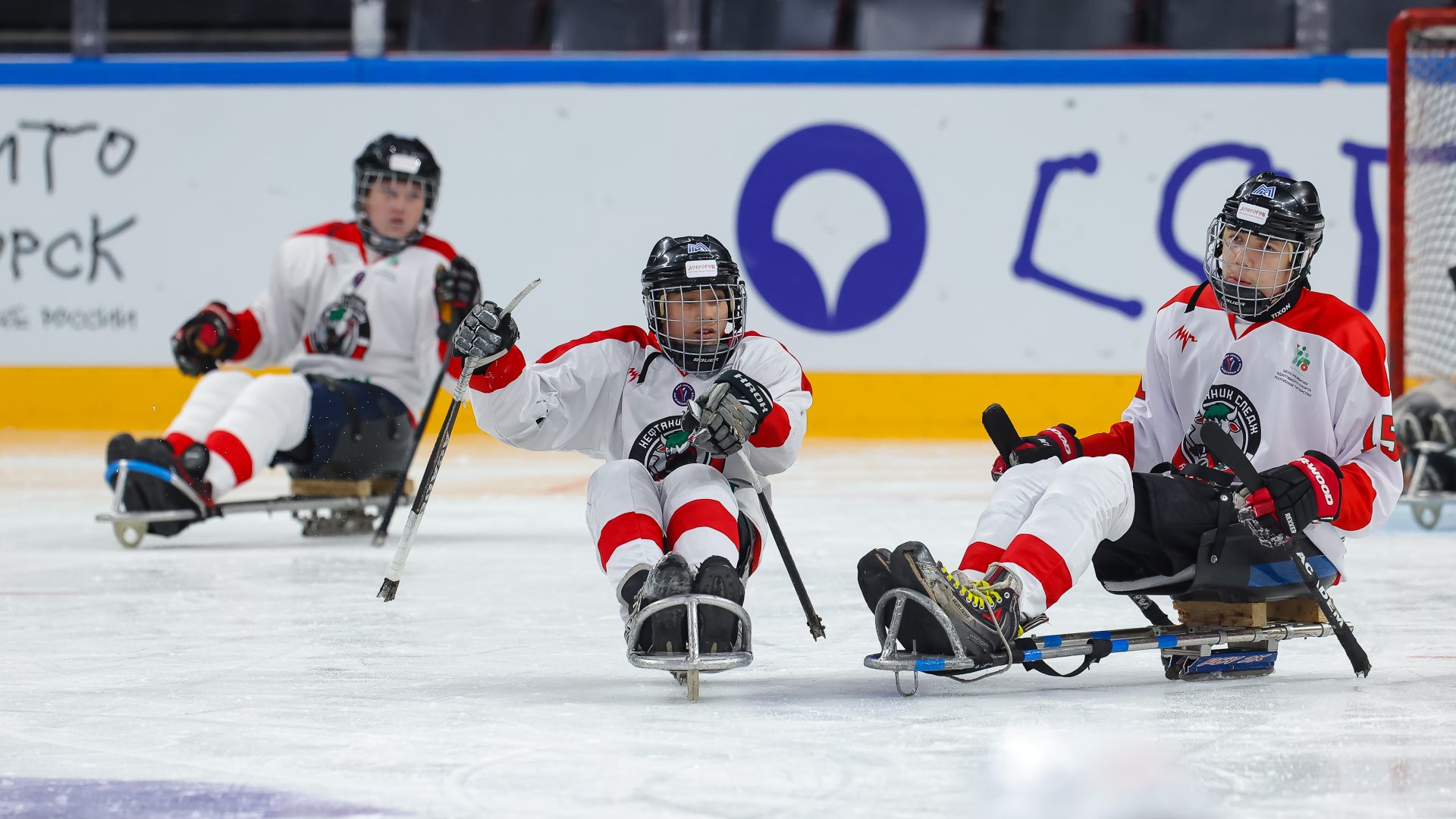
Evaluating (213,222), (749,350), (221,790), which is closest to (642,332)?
(749,350)

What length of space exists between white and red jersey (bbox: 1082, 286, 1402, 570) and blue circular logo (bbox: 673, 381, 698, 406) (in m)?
0.66

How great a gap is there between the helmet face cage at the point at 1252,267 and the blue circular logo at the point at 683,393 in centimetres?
84

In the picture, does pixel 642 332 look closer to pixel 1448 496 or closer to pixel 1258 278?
pixel 1258 278

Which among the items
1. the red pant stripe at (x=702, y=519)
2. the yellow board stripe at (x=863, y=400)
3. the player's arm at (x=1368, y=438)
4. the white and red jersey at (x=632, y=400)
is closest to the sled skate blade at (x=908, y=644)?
the red pant stripe at (x=702, y=519)

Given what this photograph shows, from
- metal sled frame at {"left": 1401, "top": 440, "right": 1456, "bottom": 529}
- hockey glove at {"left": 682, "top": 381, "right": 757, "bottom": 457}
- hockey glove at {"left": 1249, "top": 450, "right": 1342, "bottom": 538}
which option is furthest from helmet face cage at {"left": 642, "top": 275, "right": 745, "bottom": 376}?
metal sled frame at {"left": 1401, "top": 440, "right": 1456, "bottom": 529}

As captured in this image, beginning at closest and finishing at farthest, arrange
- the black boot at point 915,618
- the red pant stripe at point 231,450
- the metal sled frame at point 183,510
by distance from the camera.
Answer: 1. the black boot at point 915,618
2. the metal sled frame at point 183,510
3. the red pant stripe at point 231,450

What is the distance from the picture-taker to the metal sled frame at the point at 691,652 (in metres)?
2.48

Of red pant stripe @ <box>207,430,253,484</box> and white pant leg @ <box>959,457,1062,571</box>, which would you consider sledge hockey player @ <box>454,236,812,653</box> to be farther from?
red pant stripe @ <box>207,430,253,484</box>

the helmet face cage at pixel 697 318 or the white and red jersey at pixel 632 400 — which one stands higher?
the helmet face cage at pixel 697 318

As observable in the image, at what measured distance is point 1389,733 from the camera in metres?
A: 2.36

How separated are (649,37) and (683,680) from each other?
19.9 feet

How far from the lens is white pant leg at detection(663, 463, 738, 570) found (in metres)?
2.66

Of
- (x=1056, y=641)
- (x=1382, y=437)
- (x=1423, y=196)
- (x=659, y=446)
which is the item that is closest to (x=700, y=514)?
(x=659, y=446)

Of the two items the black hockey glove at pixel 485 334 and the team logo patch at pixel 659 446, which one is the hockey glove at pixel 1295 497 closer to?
the team logo patch at pixel 659 446
